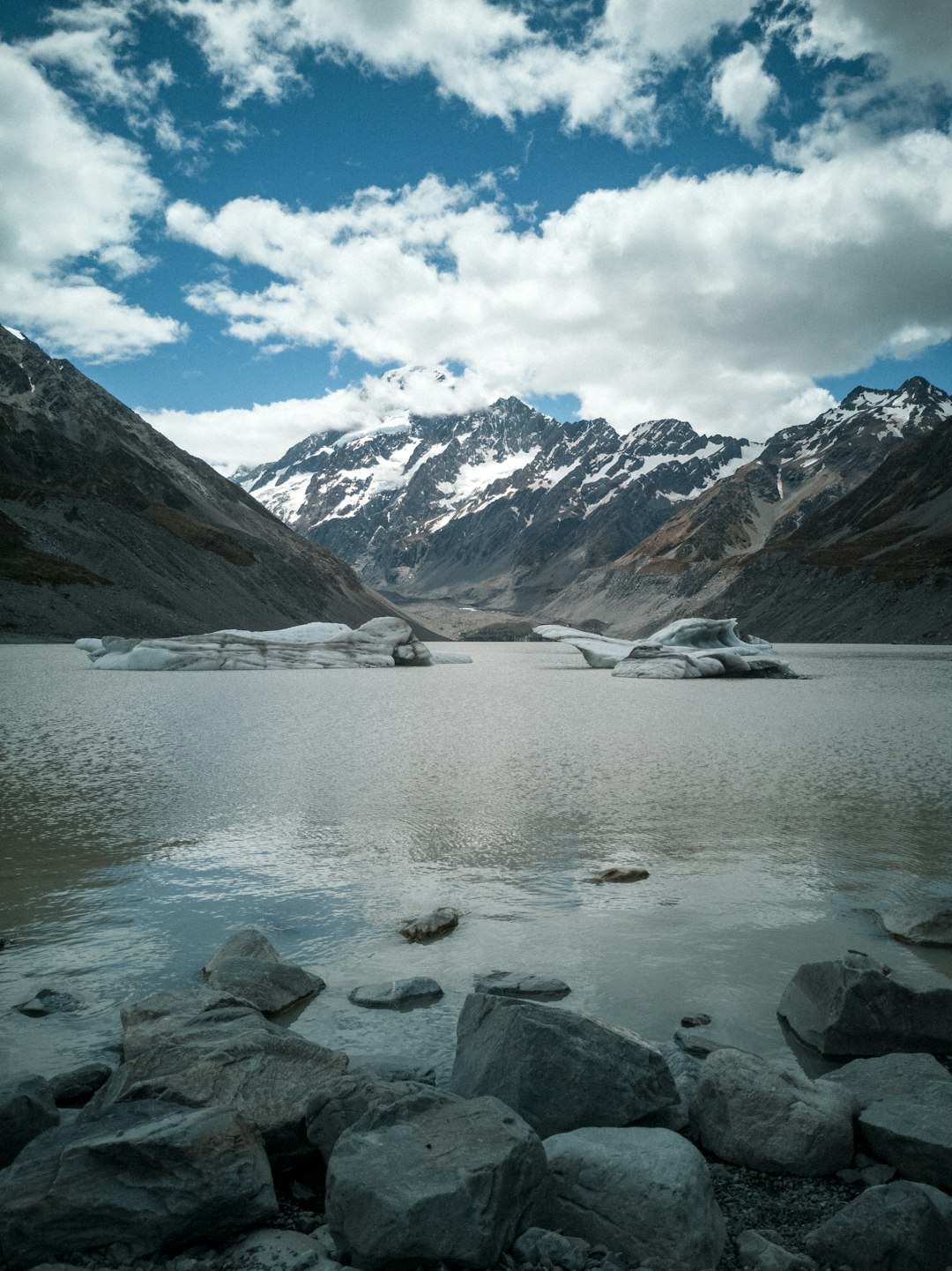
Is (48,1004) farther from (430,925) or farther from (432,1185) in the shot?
(432,1185)

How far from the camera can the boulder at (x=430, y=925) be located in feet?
29.5

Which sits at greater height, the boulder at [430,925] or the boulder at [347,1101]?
the boulder at [347,1101]

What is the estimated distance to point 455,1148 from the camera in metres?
4.44

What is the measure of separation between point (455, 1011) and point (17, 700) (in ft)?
106

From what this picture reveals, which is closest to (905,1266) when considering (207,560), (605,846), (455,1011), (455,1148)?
(455,1148)

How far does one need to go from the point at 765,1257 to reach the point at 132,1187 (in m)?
3.18

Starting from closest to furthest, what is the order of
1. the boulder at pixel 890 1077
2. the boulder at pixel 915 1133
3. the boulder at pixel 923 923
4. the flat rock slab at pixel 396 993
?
the boulder at pixel 915 1133, the boulder at pixel 890 1077, the flat rock slab at pixel 396 993, the boulder at pixel 923 923

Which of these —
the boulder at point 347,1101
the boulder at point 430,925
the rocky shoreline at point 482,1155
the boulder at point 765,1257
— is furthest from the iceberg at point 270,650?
the boulder at point 765,1257

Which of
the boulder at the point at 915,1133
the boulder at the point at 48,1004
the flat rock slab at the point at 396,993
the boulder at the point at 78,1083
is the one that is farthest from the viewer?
the flat rock slab at the point at 396,993

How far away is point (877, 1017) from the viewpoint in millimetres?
6562

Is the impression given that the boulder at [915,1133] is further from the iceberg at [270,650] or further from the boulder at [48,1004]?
the iceberg at [270,650]

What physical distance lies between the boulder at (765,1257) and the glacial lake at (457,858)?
2.50 metres

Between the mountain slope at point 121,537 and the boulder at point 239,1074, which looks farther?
the mountain slope at point 121,537

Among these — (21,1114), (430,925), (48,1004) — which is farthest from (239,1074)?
(430,925)
